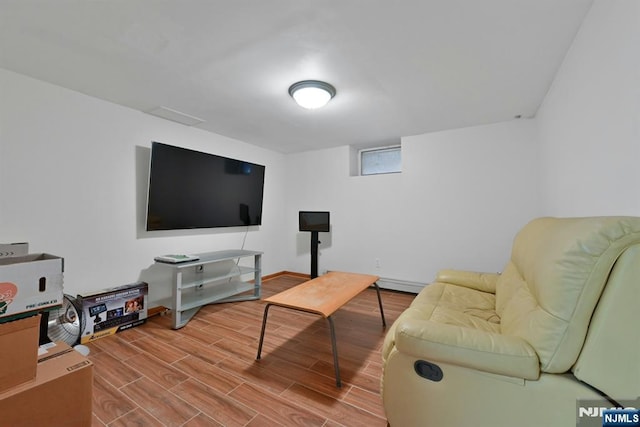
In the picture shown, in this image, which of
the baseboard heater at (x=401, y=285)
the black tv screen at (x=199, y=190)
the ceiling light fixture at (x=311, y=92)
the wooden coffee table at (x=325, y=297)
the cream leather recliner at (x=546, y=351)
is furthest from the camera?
the baseboard heater at (x=401, y=285)

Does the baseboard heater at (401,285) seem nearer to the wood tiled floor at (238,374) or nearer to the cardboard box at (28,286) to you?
the wood tiled floor at (238,374)

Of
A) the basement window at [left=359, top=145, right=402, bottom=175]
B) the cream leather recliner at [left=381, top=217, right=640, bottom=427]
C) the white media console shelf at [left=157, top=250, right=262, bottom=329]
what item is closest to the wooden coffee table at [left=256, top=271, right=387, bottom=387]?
the cream leather recliner at [left=381, top=217, right=640, bottom=427]

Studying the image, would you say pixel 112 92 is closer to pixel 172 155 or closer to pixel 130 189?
pixel 172 155

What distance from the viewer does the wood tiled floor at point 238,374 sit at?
142 centimetres

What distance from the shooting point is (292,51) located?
1.76m

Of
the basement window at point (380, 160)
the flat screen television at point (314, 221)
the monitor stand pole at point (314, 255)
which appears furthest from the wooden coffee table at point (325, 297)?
the basement window at point (380, 160)

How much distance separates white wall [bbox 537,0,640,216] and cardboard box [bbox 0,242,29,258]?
377 cm

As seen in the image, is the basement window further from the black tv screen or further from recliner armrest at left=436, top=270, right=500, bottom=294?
recliner armrest at left=436, top=270, right=500, bottom=294

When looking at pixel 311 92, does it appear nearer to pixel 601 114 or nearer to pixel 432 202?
pixel 601 114

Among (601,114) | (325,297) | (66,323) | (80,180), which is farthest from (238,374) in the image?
(601,114)

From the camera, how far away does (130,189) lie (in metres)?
2.72

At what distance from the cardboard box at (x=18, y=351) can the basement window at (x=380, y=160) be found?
3.96m

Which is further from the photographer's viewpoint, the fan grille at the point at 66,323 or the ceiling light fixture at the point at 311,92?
the ceiling light fixture at the point at 311,92

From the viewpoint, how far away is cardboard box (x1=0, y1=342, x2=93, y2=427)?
1.08 metres
